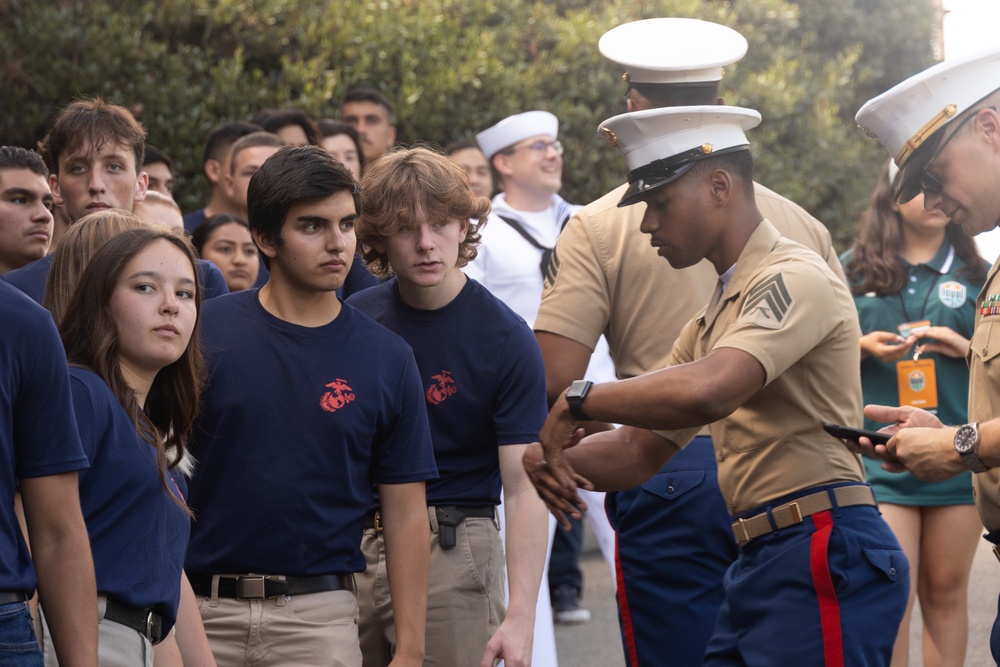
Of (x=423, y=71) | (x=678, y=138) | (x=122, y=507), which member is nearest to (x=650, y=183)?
(x=678, y=138)

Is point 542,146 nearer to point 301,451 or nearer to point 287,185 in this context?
point 287,185

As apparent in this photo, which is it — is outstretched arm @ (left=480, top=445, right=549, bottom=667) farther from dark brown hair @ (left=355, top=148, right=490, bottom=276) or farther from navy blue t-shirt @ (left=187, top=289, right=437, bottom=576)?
dark brown hair @ (left=355, top=148, right=490, bottom=276)

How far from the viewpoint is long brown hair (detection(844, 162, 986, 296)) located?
621 cm


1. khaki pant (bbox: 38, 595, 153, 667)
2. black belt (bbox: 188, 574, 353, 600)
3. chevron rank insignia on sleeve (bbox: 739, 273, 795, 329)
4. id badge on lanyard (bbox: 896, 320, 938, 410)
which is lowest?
id badge on lanyard (bbox: 896, 320, 938, 410)

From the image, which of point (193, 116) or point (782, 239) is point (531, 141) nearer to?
point (193, 116)

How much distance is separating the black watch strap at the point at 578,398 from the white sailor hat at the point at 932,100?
3.28 feet

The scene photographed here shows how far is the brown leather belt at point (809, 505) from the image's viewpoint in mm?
3465

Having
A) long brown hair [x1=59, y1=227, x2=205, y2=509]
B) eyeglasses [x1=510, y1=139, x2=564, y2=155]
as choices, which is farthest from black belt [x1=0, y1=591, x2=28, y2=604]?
eyeglasses [x1=510, y1=139, x2=564, y2=155]

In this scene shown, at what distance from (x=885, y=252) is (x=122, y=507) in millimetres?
4173

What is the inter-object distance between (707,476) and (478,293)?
36.8 inches

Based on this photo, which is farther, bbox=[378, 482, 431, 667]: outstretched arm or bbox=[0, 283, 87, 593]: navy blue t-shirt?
bbox=[378, 482, 431, 667]: outstretched arm

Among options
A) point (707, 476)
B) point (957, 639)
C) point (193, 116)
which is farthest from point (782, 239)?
point (193, 116)

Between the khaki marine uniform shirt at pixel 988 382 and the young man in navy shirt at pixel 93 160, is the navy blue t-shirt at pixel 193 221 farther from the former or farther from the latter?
the khaki marine uniform shirt at pixel 988 382

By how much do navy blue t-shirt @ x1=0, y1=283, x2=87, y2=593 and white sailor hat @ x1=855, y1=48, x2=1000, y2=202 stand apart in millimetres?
2097
